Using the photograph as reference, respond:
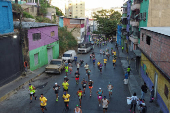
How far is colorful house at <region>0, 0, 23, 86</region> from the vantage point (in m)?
16.2

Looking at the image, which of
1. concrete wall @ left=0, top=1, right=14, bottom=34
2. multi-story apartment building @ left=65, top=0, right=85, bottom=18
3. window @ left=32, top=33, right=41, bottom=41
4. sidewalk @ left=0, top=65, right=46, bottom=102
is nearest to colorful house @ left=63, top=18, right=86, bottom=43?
window @ left=32, top=33, right=41, bottom=41

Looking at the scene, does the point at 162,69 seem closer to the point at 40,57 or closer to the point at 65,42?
the point at 40,57

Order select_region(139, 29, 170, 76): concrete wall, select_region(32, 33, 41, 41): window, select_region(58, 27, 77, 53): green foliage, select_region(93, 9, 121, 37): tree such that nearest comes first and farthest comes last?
select_region(139, 29, 170, 76): concrete wall → select_region(32, 33, 41, 41): window → select_region(58, 27, 77, 53): green foliage → select_region(93, 9, 121, 37): tree

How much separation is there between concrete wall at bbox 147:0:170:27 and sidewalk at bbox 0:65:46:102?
15.8m

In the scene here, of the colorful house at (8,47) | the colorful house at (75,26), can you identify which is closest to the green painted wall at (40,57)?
the colorful house at (8,47)

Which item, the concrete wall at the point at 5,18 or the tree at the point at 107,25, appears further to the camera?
the tree at the point at 107,25

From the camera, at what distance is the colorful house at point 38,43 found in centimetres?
2089

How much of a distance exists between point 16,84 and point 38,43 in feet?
27.4

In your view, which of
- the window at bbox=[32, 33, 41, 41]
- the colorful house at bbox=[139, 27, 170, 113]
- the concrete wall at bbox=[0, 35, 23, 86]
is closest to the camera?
the colorful house at bbox=[139, 27, 170, 113]

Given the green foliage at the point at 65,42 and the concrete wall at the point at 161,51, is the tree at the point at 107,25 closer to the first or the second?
the green foliage at the point at 65,42

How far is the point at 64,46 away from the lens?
3609cm

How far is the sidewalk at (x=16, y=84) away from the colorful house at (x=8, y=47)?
50 centimetres

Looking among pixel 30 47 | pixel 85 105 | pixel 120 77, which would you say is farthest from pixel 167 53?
pixel 30 47

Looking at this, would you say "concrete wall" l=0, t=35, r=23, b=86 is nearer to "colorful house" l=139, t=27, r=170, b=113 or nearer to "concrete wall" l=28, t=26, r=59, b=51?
"concrete wall" l=28, t=26, r=59, b=51
